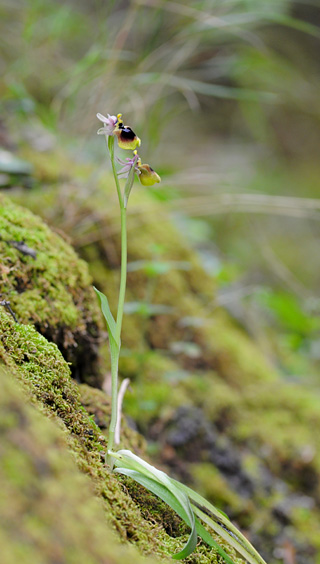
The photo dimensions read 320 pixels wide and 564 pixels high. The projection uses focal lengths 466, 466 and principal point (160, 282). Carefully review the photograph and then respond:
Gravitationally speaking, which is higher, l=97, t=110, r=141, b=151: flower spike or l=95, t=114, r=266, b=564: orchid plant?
l=97, t=110, r=141, b=151: flower spike

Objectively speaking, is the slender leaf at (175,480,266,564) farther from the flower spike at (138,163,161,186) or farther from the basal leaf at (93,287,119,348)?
the flower spike at (138,163,161,186)

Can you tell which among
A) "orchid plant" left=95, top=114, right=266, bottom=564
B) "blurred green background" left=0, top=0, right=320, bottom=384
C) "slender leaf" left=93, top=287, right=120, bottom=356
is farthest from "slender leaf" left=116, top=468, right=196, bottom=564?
"blurred green background" left=0, top=0, right=320, bottom=384

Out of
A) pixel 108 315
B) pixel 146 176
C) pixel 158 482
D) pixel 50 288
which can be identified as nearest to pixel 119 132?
pixel 146 176

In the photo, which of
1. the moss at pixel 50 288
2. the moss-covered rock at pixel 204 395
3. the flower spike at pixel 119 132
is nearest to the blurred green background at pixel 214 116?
the moss-covered rock at pixel 204 395

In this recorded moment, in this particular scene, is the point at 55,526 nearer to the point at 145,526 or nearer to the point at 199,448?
the point at 145,526

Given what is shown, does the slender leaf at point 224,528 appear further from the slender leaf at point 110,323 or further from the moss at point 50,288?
the moss at point 50,288

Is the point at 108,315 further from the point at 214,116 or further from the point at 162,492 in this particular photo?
the point at 214,116
